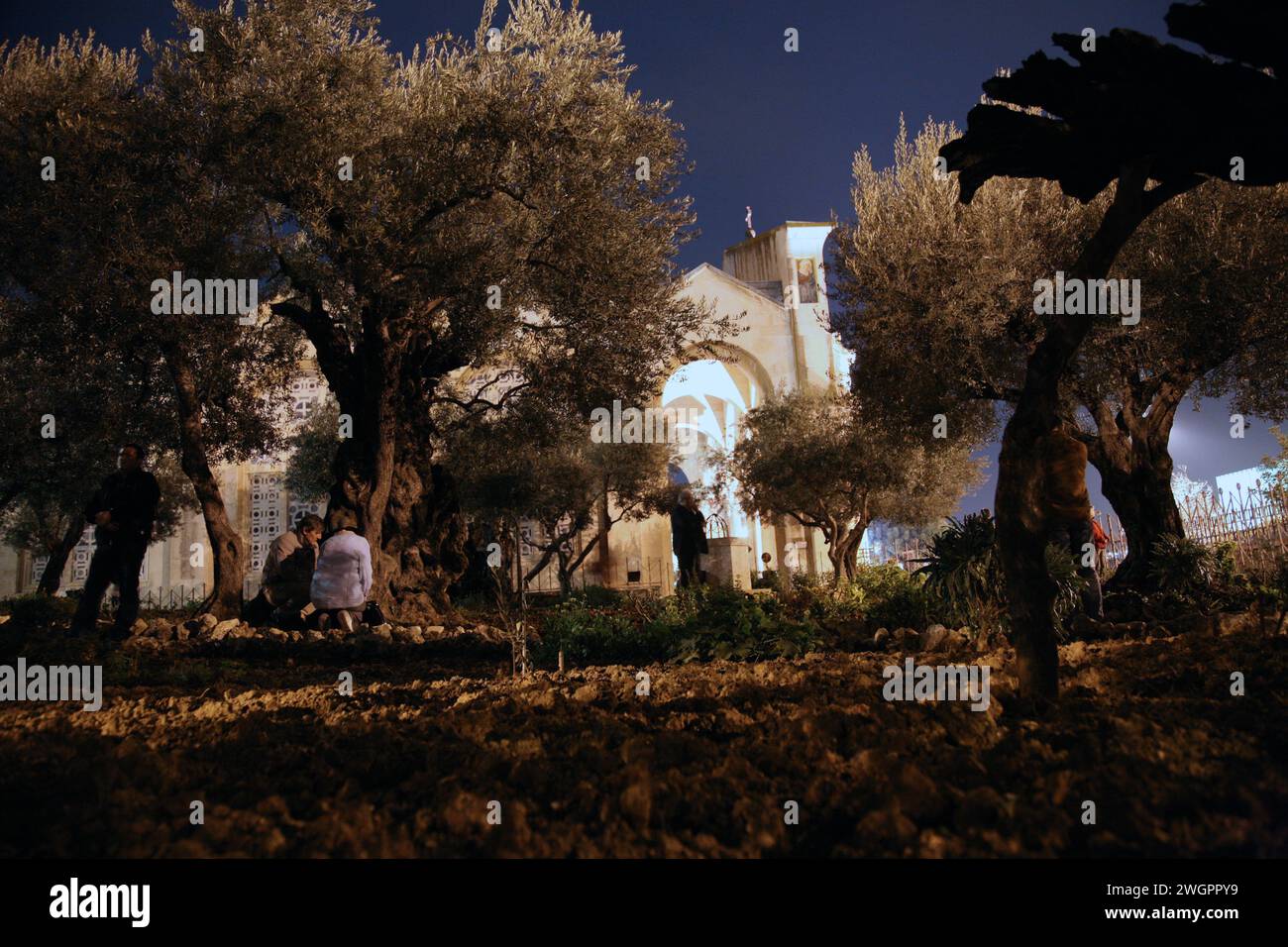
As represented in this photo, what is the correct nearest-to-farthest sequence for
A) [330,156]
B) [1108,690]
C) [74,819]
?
1. [74,819]
2. [1108,690]
3. [330,156]

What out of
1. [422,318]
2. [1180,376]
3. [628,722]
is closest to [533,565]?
[422,318]

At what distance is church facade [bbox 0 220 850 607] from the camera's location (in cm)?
3158

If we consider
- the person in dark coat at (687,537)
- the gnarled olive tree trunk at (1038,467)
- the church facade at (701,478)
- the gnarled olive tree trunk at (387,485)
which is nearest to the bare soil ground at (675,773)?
the gnarled olive tree trunk at (1038,467)

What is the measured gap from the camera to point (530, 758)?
296 cm

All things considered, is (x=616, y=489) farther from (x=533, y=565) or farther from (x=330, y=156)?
(x=330, y=156)

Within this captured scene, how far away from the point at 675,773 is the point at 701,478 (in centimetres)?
3433

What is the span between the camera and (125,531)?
10180mm

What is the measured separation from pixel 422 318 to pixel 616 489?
12.7 meters

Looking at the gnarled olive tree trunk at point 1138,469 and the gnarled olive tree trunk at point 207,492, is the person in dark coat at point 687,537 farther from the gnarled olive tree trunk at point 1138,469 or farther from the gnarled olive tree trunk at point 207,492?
the gnarled olive tree trunk at point 207,492

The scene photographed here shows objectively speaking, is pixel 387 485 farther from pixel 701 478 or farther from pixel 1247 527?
pixel 701 478

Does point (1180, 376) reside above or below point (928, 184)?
below

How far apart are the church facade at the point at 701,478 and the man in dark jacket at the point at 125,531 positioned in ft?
55.3

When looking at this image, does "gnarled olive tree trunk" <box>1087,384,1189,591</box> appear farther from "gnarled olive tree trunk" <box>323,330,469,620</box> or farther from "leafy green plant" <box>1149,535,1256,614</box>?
"gnarled olive tree trunk" <box>323,330,469,620</box>

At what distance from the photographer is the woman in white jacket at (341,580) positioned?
36.0 feet
